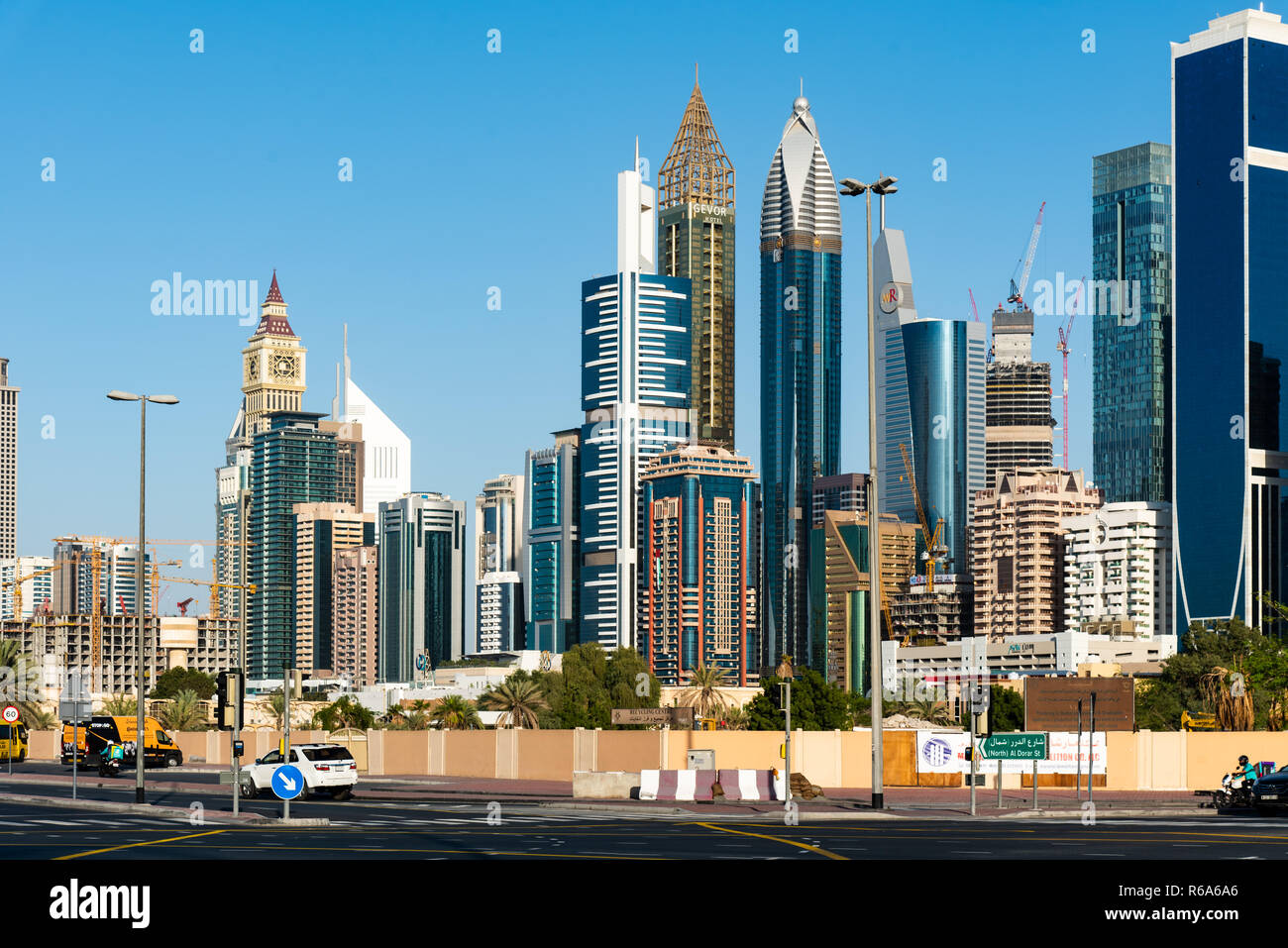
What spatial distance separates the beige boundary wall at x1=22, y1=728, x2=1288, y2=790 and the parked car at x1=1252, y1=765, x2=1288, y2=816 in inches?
536

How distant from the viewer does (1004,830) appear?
32.5m

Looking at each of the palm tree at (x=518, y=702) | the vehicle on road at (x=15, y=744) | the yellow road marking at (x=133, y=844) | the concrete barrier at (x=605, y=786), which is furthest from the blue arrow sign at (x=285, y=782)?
the palm tree at (x=518, y=702)

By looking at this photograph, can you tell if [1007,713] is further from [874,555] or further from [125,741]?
[874,555]

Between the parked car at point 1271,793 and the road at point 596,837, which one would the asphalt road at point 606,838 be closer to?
the road at point 596,837

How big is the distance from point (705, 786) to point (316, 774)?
1054 cm

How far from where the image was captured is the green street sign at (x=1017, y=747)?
3938 cm

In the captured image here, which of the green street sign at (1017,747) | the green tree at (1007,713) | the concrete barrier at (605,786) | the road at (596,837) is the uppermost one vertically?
the green street sign at (1017,747)

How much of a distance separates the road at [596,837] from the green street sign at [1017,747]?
2.50m

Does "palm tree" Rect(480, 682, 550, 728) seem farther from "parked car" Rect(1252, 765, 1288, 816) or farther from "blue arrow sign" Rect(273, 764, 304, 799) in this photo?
"blue arrow sign" Rect(273, 764, 304, 799)

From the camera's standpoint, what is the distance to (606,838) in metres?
29.6

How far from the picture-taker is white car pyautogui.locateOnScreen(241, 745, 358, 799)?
46.4 m

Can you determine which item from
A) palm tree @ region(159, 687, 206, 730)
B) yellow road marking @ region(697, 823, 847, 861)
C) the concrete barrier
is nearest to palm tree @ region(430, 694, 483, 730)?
palm tree @ region(159, 687, 206, 730)
